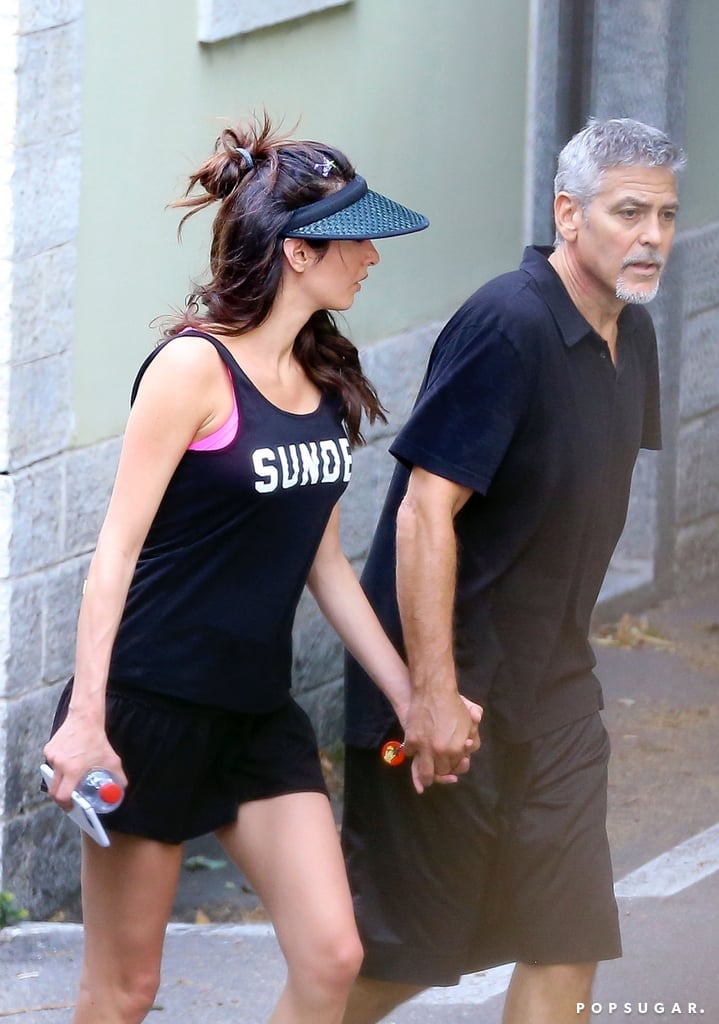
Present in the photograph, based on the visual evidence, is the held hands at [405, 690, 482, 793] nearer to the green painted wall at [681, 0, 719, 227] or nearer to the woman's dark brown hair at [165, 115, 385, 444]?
the woman's dark brown hair at [165, 115, 385, 444]

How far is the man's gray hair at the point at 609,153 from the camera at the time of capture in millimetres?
3566

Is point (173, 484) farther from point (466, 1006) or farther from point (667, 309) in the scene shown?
point (667, 309)

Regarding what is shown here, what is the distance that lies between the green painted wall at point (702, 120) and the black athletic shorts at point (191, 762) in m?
5.34

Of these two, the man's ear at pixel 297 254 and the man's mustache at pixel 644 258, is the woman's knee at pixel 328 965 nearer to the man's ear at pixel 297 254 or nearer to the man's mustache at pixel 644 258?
the man's ear at pixel 297 254

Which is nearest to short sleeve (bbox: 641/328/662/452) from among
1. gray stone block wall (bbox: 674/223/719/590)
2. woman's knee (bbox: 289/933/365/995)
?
woman's knee (bbox: 289/933/365/995)

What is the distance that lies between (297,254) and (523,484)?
0.60 m

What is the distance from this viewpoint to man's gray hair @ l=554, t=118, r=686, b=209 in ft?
11.7

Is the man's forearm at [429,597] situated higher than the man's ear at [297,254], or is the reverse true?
the man's ear at [297,254]

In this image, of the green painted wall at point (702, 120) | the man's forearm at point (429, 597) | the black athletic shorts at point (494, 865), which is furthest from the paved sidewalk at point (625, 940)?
the green painted wall at point (702, 120)

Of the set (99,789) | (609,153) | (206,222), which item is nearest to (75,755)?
(99,789)

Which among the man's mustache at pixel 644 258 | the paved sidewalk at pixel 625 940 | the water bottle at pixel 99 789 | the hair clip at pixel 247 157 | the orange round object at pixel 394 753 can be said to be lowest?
the paved sidewalk at pixel 625 940

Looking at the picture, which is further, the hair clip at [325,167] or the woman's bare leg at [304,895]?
the hair clip at [325,167]

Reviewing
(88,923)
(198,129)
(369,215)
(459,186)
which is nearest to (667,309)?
(459,186)

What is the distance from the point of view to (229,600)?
3211 mm
